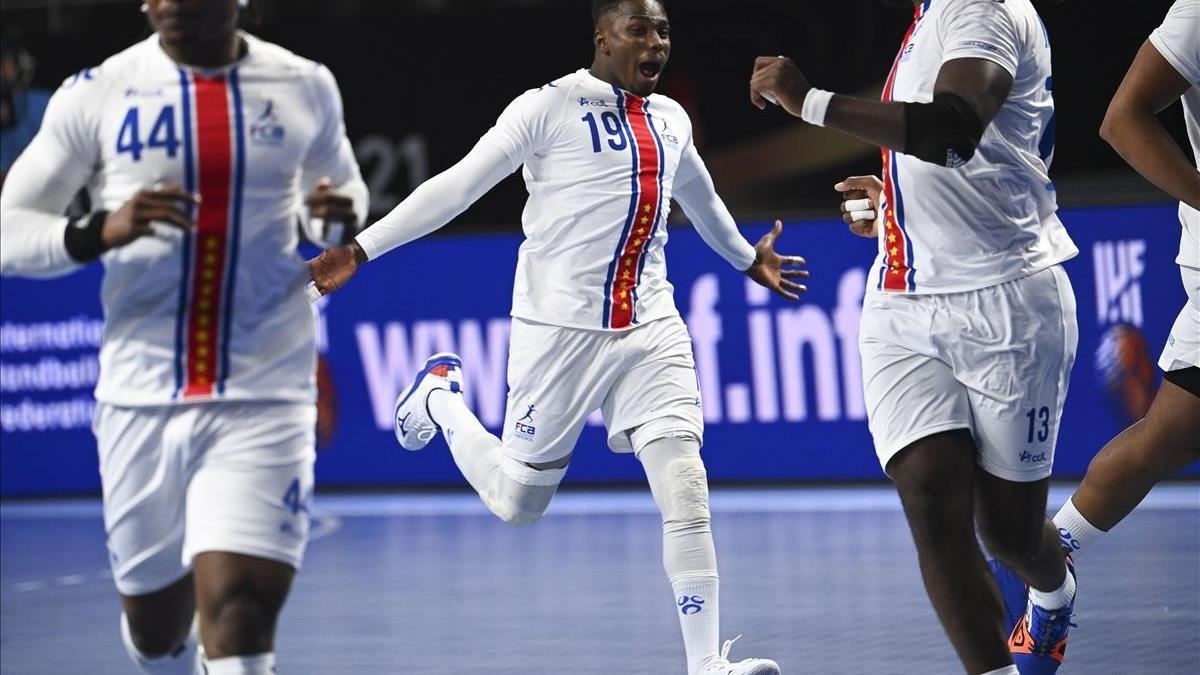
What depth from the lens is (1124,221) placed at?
10.5 m

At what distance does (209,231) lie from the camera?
161 inches

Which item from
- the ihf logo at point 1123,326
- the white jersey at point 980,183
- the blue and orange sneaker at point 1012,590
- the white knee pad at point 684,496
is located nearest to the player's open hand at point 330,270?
the white knee pad at point 684,496

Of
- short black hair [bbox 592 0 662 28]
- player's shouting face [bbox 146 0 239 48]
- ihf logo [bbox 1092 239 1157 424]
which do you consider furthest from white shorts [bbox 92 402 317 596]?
ihf logo [bbox 1092 239 1157 424]

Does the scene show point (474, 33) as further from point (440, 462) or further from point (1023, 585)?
point (1023, 585)

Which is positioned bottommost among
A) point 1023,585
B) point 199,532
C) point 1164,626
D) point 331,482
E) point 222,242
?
point 331,482

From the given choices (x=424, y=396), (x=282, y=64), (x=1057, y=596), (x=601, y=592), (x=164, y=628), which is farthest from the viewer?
(x=601, y=592)

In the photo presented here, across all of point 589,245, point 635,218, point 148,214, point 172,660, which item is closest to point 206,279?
point 148,214

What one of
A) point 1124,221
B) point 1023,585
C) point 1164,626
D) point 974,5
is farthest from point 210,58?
point 1124,221

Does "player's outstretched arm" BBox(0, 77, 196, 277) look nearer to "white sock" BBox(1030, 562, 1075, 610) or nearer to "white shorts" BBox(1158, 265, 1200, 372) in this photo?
"white sock" BBox(1030, 562, 1075, 610)

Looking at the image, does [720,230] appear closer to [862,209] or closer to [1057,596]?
[862,209]

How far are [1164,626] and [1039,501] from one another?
215 centimetres

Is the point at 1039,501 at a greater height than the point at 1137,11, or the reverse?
the point at 1039,501

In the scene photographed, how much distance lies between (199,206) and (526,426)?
7.94 feet

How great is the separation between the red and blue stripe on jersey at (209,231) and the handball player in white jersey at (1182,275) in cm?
272
